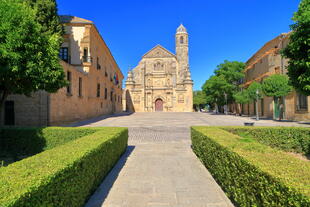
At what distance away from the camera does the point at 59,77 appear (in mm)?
8297

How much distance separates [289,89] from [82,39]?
23057 millimetres

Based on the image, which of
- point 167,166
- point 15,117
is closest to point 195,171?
point 167,166

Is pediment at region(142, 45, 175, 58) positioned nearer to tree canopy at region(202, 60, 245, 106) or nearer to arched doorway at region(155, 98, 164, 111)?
arched doorway at region(155, 98, 164, 111)

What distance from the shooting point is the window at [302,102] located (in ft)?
58.1

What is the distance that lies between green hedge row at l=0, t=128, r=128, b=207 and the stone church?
43490mm

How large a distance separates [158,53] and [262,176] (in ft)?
166

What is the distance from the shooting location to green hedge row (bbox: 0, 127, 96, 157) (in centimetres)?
→ 705

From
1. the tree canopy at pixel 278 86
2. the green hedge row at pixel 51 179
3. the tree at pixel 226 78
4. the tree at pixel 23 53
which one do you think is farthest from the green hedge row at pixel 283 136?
the tree at pixel 226 78

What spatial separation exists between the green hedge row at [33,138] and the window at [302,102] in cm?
2117

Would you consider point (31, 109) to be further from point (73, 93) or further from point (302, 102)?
point (302, 102)

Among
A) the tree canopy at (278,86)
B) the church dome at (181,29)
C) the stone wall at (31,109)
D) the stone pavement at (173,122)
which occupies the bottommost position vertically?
the stone pavement at (173,122)

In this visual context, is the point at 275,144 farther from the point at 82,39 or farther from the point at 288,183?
the point at 82,39

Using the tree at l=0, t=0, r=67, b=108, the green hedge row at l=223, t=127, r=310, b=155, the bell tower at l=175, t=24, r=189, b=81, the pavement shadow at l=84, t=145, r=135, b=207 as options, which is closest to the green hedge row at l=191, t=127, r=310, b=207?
the pavement shadow at l=84, t=145, r=135, b=207

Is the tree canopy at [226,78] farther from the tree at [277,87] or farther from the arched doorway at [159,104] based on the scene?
the arched doorway at [159,104]
